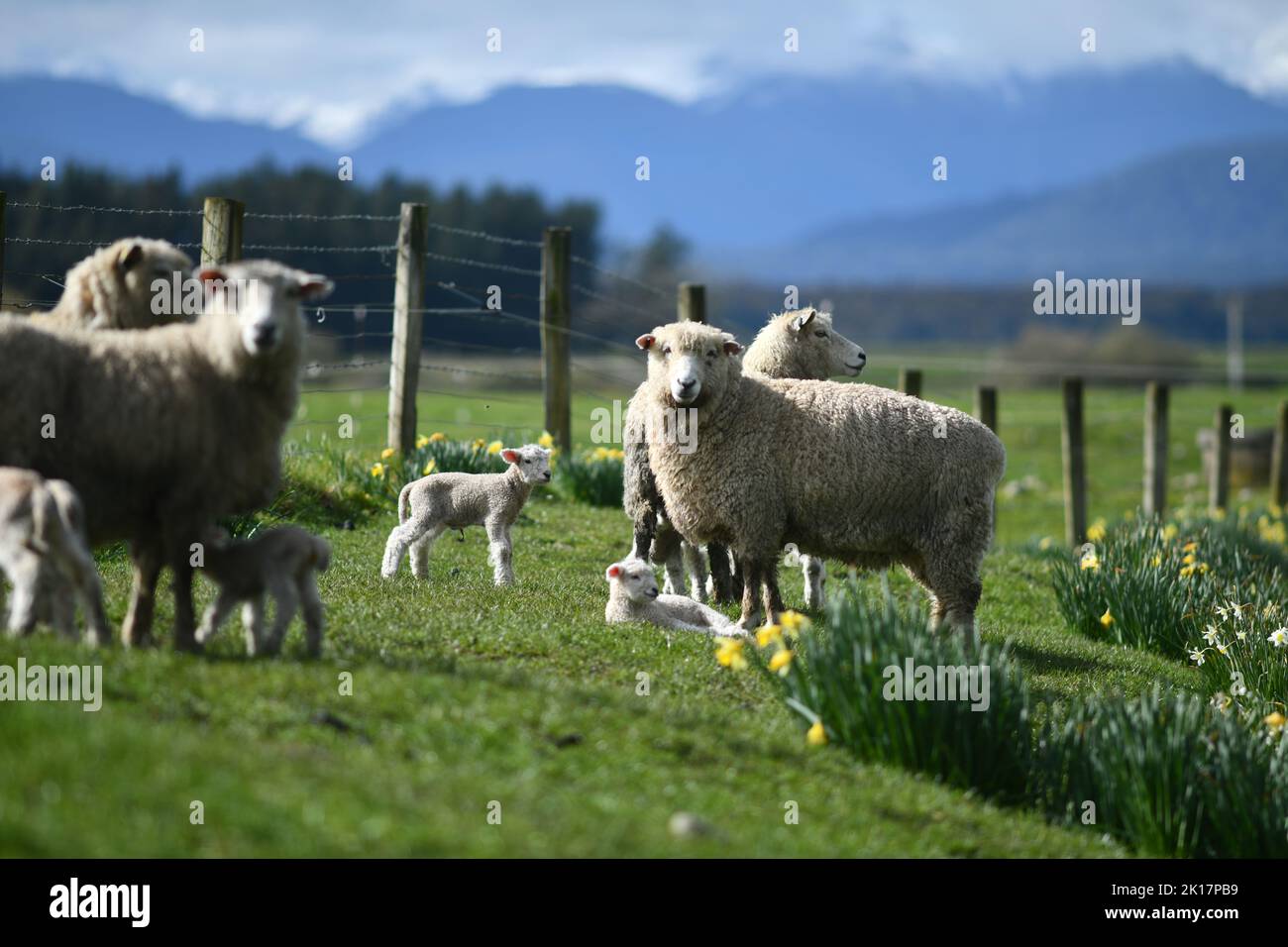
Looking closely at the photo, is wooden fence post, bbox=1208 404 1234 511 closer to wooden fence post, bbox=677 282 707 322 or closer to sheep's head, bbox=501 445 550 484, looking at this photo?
wooden fence post, bbox=677 282 707 322

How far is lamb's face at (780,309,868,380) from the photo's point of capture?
→ 10195mm

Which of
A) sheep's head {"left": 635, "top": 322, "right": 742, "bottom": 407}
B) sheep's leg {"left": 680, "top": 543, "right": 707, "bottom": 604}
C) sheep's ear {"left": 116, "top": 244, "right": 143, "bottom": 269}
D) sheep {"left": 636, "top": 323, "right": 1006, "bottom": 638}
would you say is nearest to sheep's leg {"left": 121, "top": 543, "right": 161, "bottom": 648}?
sheep's ear {"left": 116, "top": 244, "right": 143, "bottom": 269}

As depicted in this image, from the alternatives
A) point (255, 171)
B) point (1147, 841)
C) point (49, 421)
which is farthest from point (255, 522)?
point (255, 171)

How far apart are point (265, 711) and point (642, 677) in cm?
220

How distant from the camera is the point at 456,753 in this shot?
5.38 metres

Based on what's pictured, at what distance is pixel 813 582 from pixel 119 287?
5270mm

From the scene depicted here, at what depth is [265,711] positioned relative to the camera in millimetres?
5453

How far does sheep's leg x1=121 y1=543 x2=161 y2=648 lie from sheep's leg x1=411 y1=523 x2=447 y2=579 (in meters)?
3.15

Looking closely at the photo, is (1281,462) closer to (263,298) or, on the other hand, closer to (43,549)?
(263,298)

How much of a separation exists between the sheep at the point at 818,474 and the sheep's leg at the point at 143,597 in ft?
11.2

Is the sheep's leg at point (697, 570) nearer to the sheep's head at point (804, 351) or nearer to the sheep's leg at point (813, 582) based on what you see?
the sheep's leg at point (813, 582)

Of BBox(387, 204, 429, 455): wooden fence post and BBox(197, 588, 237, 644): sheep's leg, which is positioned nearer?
BBox(197, 588, 237, 644): sheep's leg

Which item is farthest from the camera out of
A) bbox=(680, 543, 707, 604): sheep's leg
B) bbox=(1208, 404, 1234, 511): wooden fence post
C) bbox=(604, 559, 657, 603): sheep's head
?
bbox=(1208, 404, 1234, 511): wooden fence post

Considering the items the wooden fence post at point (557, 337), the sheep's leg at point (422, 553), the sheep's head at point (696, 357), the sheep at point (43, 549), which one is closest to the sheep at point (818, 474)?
the sheep's head at point (696, 357)
